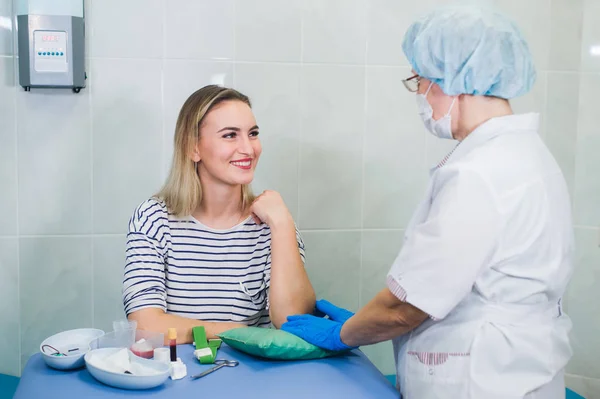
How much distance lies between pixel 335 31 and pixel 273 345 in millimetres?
1344

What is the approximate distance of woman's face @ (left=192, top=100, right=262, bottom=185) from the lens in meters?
1.81

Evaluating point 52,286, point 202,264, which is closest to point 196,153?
point 202,264

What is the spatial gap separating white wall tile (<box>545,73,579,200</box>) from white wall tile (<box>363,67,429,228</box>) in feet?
1.67

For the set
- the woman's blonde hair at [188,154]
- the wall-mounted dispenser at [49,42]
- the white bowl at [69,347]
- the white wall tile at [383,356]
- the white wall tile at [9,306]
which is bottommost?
the white wall tile at [383,356]

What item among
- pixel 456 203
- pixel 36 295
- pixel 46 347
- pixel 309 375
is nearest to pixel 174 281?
pixel 46 347

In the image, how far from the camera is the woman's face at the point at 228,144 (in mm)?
1806

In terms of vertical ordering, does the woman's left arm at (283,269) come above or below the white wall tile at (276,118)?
below

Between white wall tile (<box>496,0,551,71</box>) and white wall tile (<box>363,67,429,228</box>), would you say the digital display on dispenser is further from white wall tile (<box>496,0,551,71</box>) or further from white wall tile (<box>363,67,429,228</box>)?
white wall tile (<box>496,0,551,71</box>)

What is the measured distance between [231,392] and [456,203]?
571 mm

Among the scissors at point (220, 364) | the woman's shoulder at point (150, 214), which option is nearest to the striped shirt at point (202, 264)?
the woman's shoulder at point (150, 214)

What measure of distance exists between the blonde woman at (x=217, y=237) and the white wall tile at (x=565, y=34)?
4.23ft

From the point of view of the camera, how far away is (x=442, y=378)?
1261 millimetres

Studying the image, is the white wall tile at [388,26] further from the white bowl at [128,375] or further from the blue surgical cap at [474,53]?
the white bowl at [128,375]

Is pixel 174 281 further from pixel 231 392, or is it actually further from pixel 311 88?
pixel 311 88
